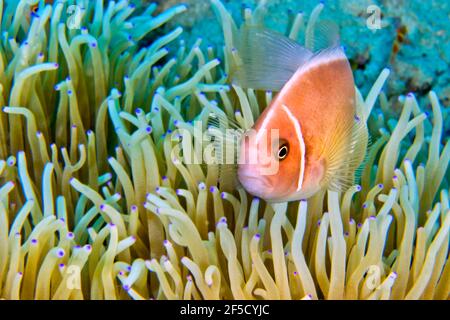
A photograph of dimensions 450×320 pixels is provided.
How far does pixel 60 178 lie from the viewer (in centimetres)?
147

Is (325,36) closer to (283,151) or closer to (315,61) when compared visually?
(315,61)

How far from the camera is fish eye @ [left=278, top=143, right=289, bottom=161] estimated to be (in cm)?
108

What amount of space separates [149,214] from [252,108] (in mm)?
492

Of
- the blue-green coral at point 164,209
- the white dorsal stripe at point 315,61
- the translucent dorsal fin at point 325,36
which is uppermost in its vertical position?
the translucent dorsal fin at point 325,36

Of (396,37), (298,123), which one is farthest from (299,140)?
(396,37)

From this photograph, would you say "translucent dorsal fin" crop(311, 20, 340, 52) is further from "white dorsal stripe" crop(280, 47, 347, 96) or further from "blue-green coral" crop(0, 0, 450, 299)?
"blue-green coral" crop(0, 0, 450, 299)

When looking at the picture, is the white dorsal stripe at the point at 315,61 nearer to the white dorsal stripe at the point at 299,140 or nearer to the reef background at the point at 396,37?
the white dorsal stripe at the point at 299,140

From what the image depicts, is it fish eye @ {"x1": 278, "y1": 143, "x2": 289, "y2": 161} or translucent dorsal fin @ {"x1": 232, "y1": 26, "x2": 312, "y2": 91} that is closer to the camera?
fish eye @ {"x1": 278, "y1": 143, "x2": 289, "y2": 161}

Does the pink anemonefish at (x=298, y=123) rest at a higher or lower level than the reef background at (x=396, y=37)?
lower

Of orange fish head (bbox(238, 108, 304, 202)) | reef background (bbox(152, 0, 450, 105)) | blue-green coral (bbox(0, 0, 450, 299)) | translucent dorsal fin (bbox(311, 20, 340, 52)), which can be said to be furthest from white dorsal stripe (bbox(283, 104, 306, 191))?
reef background (bbox(152, 0, 450, 105))

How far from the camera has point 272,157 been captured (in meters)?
1.07

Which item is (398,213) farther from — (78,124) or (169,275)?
(78,124)

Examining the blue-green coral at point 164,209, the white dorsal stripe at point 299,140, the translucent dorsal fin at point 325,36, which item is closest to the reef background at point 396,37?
the blue-green coral at point 164,209

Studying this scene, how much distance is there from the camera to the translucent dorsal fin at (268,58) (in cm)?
122
